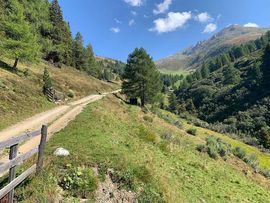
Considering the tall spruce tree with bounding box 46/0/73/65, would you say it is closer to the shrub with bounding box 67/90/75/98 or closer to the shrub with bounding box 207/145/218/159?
the shrub with bounding box 67/90/75/98

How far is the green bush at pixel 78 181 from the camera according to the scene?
11.1 m

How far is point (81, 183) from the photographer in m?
11.3

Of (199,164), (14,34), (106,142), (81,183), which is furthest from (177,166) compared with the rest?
(14,34)

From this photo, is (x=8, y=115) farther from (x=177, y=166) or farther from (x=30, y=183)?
(x=30, y=183)

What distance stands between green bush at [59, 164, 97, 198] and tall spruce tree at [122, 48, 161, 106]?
4819cm

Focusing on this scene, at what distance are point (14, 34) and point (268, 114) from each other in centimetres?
8310

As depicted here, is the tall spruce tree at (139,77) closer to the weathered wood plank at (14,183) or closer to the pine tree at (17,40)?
the pine tree at (17,40)

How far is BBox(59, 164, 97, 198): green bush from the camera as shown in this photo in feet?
36.4

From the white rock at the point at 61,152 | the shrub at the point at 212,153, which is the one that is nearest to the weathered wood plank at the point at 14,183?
the white rock at the point at 61,152

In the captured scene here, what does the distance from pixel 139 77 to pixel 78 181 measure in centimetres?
4905

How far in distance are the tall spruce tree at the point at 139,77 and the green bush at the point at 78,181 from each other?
48191 mm

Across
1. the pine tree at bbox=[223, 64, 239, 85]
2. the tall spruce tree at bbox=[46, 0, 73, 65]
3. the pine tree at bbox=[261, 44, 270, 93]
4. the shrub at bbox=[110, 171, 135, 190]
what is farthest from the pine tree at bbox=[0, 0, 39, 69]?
the pine tree at bbox=[223, 64, 239, 85]

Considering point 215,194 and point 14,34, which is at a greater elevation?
point 14,34

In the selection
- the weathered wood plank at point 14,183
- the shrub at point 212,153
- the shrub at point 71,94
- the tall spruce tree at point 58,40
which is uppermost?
the tall spruce tree at point 58,40
